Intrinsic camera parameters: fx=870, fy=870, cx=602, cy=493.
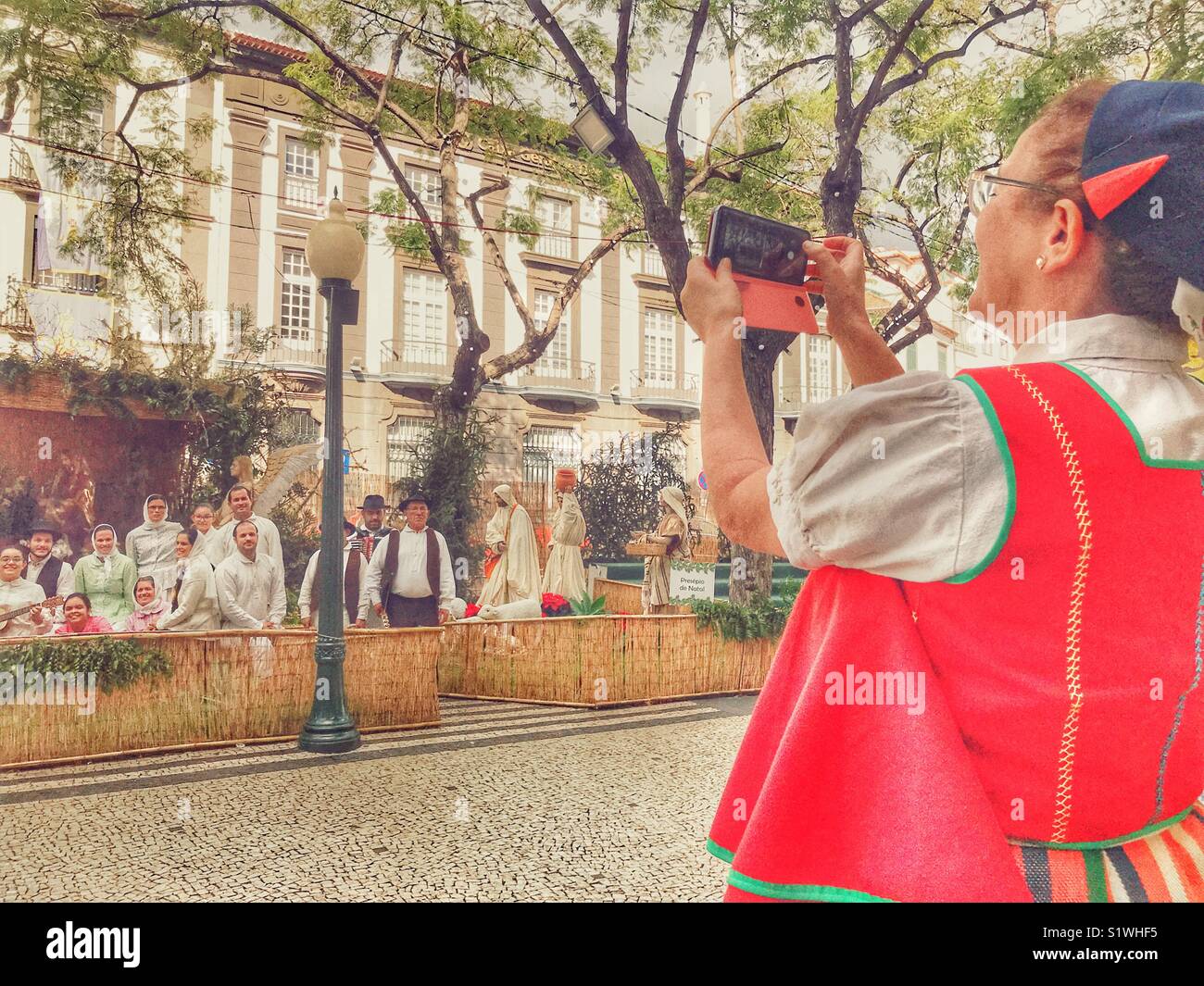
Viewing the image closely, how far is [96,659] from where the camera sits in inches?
190

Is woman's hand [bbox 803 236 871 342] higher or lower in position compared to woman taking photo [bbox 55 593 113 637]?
higher

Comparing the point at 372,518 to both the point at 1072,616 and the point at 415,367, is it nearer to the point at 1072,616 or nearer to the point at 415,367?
the point at 415,367

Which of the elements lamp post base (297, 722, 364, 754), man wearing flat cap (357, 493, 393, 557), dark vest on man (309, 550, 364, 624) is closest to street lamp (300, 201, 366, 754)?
lamp post base (297, 722, 364, 754)

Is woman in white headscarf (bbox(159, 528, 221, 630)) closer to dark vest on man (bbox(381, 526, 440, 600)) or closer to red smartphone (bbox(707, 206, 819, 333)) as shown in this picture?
dark vest on man (bbox(381, 526, 440, 600))

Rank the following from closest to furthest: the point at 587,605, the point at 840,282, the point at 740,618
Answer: the point at 840,282, the point at 740,618, the point at 587,605

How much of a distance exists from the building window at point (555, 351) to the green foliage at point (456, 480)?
78 cm

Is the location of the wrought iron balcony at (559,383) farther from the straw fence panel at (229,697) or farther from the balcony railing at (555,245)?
the straw fence panel at (229,697)

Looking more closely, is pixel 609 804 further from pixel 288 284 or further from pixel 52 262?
pixel 52 262

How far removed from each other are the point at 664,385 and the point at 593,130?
245 centimetres

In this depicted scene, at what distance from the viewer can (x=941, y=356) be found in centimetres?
841

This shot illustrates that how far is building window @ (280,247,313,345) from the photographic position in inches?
293

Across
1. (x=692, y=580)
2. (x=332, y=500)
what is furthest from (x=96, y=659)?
(x=692, y=580)
